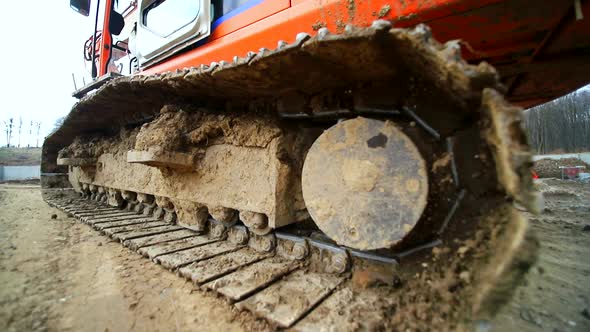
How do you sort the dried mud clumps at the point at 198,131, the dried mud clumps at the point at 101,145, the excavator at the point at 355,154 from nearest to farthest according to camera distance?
the excavator at the point at 355,154 < the dried mud clumps at the point at 198,131 < the dried mud clumps at the point at 101,145

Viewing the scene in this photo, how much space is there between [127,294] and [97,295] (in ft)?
0.52

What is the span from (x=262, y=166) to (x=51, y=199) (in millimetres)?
4850

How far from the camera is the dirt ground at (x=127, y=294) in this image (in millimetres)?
1233

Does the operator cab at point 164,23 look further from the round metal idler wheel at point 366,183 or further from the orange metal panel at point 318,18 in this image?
Answer: the round metal idler wheel at point 366,183

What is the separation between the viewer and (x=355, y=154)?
1.33 metres

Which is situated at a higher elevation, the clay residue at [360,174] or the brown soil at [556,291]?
the clay residue at [360,174]

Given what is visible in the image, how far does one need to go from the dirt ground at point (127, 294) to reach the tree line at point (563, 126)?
19324 millimetres

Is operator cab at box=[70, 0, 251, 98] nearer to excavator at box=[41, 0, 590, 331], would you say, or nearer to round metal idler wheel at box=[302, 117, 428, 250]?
excavator at box=[41, 0, 590, 331]

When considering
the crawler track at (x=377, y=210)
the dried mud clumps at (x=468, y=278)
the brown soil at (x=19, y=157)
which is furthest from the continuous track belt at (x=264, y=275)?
the brown soil at (x=19, y=157)

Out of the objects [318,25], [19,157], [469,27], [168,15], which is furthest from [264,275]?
[19,157]

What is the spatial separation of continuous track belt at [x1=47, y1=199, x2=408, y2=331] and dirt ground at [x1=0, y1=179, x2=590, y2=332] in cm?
7

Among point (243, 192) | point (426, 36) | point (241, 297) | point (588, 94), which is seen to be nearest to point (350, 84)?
point (426, 36)

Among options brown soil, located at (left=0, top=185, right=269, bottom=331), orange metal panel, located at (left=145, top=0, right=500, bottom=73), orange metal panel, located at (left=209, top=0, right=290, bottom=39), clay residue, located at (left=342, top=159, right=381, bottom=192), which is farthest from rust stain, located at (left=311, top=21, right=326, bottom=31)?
brown soil, located at (left=0, top=185, right=269, bottom=331)

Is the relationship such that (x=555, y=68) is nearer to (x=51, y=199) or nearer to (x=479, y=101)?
(x=479, y=101)
